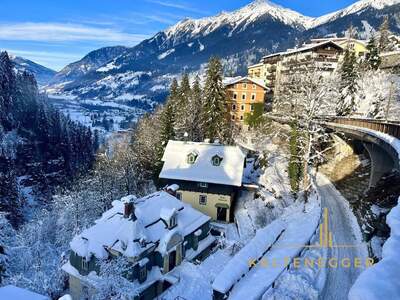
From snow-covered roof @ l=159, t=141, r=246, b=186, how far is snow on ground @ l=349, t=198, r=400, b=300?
31.2 m

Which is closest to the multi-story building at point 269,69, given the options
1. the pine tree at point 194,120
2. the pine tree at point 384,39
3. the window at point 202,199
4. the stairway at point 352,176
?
the pine tree at point 384,39

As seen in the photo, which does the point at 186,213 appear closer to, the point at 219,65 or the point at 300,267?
the point at 300,267

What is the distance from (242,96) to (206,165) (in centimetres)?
3632

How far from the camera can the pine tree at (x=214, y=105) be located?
53.6 metres

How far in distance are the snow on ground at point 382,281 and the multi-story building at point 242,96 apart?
64.3m

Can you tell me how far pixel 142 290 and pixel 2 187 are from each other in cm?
5753

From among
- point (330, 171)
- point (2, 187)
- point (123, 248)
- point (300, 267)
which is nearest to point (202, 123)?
point (330, 171)

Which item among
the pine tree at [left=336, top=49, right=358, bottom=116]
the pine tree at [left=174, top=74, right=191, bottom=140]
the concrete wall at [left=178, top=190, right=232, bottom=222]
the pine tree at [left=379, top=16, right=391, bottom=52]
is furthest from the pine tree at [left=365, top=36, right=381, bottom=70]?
the concrete wall at [left=178, top=190, right=232, bottom=222]

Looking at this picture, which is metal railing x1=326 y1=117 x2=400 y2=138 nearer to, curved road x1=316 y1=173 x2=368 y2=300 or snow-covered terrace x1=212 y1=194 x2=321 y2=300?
curved road x1=316 y1=173 x2=368 y2=300

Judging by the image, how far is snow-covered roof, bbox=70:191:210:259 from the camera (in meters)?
24.6

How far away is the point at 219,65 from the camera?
54.3 metres

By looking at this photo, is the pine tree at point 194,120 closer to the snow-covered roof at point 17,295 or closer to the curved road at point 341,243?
the curved road at point 341,243

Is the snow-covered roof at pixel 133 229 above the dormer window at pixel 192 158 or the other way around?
the other way around

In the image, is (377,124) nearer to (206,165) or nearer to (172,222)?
(206,165)
